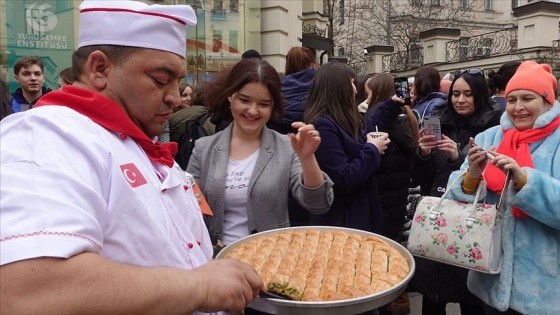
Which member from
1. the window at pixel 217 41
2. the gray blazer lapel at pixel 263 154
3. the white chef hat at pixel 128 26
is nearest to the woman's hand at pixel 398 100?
the gray blazer lapel at pixel 263 154

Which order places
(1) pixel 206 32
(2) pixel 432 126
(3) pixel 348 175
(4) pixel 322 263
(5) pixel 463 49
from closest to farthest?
(4) pixel 322 263 < (3) pixel 348 175 < (2) pixel 432 126 < (1) pixel 206 32 < (5) pixel 463 49

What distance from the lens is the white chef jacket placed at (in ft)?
3.10

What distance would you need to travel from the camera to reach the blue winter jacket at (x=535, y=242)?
250cm

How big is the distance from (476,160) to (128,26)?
2.16 m

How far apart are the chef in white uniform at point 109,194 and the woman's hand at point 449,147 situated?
2751 millimetres

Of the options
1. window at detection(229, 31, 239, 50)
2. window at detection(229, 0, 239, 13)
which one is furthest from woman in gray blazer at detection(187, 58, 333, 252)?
window at detection(229, 0, 239, 13)

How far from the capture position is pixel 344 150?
136 inches

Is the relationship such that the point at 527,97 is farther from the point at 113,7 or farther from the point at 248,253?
the point at 113,7

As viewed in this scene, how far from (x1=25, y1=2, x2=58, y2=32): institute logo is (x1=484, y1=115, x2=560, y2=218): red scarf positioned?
26.0 feet

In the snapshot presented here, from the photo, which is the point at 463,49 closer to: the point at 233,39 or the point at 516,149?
the point at 233,39

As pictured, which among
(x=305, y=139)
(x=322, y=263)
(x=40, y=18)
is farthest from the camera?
(x=40, y=18)

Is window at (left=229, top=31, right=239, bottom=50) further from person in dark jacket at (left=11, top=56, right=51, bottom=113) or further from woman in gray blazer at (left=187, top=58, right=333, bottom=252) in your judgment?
woman in gray blazer at (left=187, top=58, right=333, bottom=252)

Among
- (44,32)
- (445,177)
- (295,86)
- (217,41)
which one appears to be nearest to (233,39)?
(217,41)

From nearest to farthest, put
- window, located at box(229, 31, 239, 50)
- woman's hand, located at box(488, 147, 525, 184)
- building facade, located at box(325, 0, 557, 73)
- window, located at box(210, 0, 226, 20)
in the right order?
woman's hand, located at box(488, 147, 525, 184) → window, located at box(210, 0, 226, 20) → window, located at box(229, 31, 239, 50) → building facade, located at box(325, 0, 557, 73)
